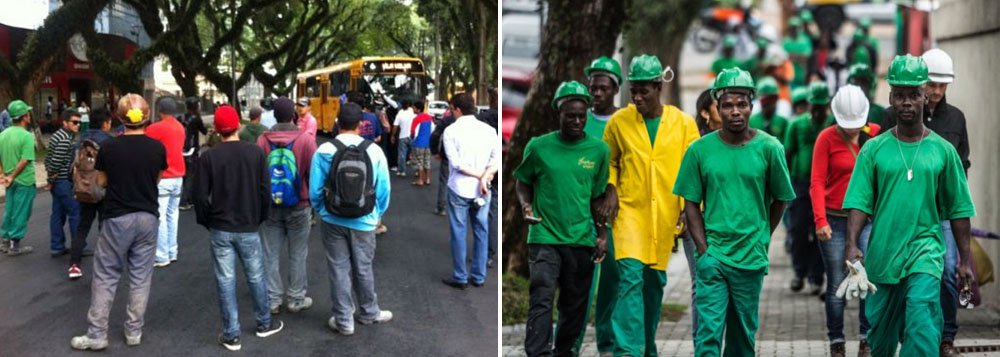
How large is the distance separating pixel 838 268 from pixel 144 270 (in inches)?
152

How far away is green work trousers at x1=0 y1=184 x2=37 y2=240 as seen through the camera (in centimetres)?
690

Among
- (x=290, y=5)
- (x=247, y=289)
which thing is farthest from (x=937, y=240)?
(x=247, y=289)

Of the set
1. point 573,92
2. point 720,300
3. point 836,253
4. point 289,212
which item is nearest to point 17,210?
point 289,212

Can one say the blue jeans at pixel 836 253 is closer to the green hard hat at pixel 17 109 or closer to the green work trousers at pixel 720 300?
the green work trousers at pixel 720 300

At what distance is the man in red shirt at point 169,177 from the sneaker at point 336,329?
97cm

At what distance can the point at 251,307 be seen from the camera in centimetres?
811

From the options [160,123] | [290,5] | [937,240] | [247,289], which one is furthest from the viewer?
[247,289]

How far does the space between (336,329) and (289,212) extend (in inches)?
35.7

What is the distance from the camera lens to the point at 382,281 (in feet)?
26.1

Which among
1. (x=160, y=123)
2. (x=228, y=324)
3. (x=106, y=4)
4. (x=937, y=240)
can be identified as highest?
(x=106, y=4)

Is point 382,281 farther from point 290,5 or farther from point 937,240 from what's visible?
point 937,240

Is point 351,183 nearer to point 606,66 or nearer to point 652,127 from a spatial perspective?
point 606,66

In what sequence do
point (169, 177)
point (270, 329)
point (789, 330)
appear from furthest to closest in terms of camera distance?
point (789, 330), point (169, 177), point (270, 329)

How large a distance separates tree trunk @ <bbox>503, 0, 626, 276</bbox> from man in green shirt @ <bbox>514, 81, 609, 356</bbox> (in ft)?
10.5
